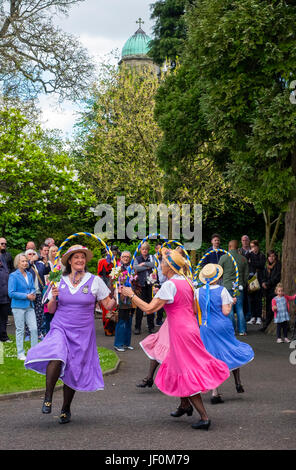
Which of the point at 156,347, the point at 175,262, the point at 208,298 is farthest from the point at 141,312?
the point at 175,262

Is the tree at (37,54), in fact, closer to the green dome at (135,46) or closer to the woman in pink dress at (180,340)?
the woman in pink dress at (180,340)

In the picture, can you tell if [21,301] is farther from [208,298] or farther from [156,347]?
[208,298]

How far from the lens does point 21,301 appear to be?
39.6 feet

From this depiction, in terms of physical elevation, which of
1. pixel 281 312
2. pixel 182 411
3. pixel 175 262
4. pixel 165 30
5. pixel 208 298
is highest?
pixel 165 30

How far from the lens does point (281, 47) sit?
1466 cm

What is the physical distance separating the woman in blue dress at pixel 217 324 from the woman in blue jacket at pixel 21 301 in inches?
152

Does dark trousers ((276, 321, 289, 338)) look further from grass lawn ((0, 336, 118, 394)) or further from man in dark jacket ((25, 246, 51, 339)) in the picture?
man in dark jacket ((25, 246, 51, 339))

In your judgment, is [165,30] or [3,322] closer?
[3,322]

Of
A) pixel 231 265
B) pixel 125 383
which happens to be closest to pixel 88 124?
pixel 231 265

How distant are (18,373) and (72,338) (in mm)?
3534

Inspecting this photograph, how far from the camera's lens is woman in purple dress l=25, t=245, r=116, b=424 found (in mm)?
7406

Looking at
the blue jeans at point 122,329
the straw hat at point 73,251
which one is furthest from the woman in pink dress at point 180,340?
the blue jeans at point 122,329

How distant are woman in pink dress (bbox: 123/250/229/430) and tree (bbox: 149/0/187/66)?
27.3m

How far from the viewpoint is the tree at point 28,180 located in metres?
23.4
